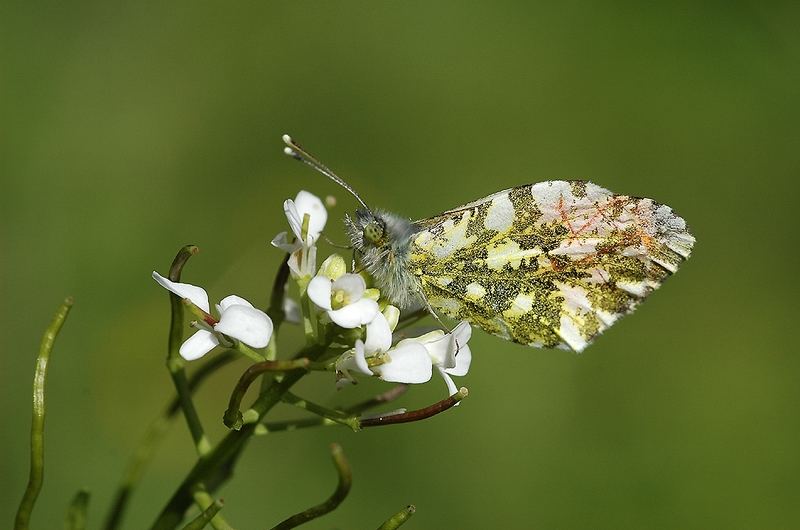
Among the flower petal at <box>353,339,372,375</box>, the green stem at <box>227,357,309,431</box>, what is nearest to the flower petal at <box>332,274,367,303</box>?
the flower petal at <box>353,339,372,375</box>

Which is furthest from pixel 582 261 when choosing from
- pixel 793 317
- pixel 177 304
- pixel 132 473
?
pixel 793 317

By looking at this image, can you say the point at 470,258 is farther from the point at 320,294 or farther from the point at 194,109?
the point at 194,109

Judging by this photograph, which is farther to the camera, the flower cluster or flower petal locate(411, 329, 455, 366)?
flower petal locate(411, 329, 455, 366)

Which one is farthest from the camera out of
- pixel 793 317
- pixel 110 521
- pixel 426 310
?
pixel 793 317

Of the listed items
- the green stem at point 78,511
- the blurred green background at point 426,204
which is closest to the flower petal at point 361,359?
the green stem at point 78,511

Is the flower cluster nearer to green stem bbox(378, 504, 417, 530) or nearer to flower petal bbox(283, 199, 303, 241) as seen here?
flower petal bbox(283, 199, 303, 241)

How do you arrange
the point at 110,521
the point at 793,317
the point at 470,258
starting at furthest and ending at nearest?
the point at 793,317, the point at 470,258, the point at 110,521

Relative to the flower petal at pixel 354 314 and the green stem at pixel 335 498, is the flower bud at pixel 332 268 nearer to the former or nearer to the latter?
the flower petal at pixel 354 314
